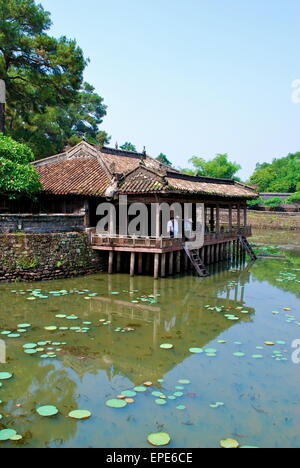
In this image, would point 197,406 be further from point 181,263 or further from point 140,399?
point 181,263

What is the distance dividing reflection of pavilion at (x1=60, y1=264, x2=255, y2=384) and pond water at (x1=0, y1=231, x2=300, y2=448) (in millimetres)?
23

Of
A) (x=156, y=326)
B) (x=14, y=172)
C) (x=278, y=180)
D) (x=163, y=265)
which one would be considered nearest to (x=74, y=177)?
(x=14, y=172)

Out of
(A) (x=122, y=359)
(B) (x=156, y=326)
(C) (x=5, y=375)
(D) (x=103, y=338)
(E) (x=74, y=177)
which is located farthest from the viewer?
(E) (x=74, y=177)

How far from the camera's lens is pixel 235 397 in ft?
19.3

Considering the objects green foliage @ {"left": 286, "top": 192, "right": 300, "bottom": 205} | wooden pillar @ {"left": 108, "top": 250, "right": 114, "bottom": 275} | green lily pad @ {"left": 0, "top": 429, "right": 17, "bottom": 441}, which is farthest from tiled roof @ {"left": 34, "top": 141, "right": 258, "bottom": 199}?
green foliage @ {"left": 286, "top": 192, "right": 300, "bottom": 205}

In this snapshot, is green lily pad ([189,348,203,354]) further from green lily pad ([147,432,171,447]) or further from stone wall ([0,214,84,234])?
stone wall ([0,214,84,234])

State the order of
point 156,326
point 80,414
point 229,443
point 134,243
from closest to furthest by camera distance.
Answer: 1. point 229,443
2. point 80,414
3. point 156,326
4. point 134,243

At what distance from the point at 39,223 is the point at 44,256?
109 cm

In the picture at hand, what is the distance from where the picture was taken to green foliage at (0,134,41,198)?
13330 mm

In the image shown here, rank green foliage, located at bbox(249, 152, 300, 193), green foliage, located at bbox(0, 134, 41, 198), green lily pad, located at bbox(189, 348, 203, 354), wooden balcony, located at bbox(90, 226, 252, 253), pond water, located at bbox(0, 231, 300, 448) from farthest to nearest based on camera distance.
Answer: green foliage, located at bbox(249, 152, 300, 193)
wooden balcony, located at bbox(90, 226, 252, 253)
green foliage, located at bbox(0, 134, 41, 198)
green lily pad, located at bbox(189, 348, 203, 354)
pond water, located at bbox(0, 231, 300, 448)

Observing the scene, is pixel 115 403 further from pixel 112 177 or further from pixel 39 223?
pixel 112 177

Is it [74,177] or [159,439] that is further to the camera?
[74,177]

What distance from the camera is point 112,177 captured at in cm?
1522

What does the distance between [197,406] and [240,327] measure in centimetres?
383
